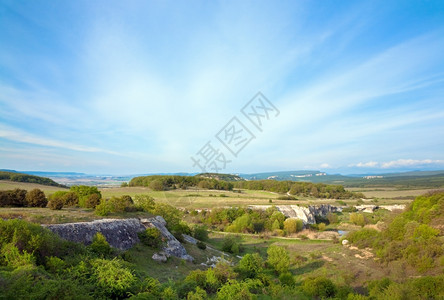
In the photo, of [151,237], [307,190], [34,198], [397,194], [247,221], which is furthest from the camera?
[397,194]

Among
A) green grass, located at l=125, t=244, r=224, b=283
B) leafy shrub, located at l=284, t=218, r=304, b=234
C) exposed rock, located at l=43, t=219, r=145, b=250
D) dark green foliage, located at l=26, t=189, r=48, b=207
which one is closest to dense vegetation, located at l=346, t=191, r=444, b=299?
leafy shrub, located at l=284, t=218, r=304, b=234

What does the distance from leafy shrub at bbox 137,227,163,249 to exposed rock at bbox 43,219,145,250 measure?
0.50 meters

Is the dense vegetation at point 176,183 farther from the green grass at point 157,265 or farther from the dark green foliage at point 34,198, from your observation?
the green grass at point 157,265

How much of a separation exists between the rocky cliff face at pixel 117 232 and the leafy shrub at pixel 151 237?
0.44 metres

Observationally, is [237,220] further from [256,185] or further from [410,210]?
[256,185]

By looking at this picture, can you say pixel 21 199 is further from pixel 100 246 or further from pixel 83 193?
pixel 100 246

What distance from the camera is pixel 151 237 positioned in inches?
840

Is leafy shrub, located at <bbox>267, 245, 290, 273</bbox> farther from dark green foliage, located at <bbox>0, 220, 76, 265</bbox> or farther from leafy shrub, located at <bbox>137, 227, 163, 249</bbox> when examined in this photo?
dark green foliage, located at <bbox>0, 220, 76, 265</bbox>

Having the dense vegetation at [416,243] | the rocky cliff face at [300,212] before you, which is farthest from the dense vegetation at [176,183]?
the dense vegetation at [416,243]

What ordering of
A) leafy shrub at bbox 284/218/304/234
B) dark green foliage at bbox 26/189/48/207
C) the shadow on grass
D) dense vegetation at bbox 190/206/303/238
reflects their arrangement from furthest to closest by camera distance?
dense vegetation at bbox 190/206/303/238
leafy shrub at bbox 284/218/304/234
the shadow on grass
dark green foliage at bbox 26/189/48/207

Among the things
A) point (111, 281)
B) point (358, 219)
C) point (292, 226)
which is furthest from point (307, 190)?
point (111, 281)

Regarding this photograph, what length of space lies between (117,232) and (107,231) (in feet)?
3.37

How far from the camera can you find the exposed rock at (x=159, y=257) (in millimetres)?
19880

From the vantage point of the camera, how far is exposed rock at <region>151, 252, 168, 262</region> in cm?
1988
